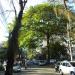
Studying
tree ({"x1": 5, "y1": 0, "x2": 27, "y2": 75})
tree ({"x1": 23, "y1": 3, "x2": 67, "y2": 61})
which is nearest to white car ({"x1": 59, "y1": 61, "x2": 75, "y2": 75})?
tree ({"x1": 5, "y1": 0, "x2": 27, "y2": 75})

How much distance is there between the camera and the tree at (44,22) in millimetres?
74688

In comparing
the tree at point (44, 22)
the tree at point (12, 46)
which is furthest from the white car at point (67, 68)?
the tree at point (44, 22)

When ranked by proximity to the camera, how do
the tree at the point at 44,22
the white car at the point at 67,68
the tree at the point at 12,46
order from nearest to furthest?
the tree at the point at 12,46
the white car at the point at 67,68
the tree at the point at 44,22

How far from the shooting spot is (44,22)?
251 ft

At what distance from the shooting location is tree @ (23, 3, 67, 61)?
2940 inches

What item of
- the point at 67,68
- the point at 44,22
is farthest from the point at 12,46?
the point at 44,22

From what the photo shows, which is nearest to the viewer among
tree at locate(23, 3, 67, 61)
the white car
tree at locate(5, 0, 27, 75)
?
tree at locate(5, 0, 27, 75)

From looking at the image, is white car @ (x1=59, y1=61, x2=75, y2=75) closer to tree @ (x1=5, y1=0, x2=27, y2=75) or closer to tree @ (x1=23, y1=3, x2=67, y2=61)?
tree @ (x1=5, y1=0, x2=27, y2=75)

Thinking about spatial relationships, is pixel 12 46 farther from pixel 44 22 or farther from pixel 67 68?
pixel 44 22

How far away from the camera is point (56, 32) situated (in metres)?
76.7

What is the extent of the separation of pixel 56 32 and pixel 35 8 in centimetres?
767

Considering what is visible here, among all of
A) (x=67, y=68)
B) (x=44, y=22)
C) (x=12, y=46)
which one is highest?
(x=44, y=22)

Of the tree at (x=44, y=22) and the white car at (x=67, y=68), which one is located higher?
the tree at (x=44, y=22)

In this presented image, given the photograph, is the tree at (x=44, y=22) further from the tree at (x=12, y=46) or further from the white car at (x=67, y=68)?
the tree at (x=12, y=46)
